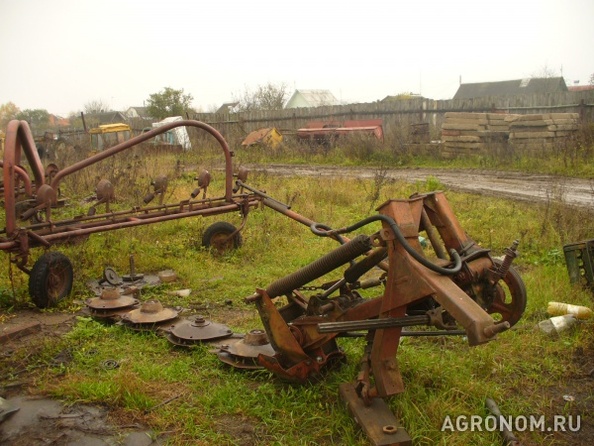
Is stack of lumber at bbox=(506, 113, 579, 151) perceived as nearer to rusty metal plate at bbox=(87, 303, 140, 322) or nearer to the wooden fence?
the wooden fence

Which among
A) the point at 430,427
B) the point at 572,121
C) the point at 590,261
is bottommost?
the point at 430,427

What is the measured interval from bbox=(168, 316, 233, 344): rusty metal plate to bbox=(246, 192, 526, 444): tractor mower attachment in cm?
82

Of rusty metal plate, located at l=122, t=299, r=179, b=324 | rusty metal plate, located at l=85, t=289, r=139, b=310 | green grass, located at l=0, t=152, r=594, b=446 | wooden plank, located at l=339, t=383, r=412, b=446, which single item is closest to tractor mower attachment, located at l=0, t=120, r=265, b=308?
green grass, located at l=0, t=152, r=594, b=446

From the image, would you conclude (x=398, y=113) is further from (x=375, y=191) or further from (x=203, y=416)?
(x=203, y=416)

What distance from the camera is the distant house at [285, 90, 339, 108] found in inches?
1892

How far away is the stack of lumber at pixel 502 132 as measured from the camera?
603 inches

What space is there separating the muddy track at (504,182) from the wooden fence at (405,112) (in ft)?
12.2

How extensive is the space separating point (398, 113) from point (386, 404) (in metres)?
20.2

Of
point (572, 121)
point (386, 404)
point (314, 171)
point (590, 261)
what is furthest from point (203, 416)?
point (572, 121)

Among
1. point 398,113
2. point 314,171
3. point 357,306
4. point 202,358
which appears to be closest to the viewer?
point 357,306

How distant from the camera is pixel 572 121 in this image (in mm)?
15758

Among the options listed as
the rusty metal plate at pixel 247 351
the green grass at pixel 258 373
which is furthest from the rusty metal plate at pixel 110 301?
the rusty metal plate at pixel 247 351

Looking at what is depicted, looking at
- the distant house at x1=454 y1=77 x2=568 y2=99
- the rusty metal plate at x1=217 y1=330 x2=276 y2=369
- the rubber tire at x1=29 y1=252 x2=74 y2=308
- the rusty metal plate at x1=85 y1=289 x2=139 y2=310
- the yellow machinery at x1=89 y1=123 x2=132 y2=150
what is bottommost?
the rusty metal plate at x1=217 y1=330 x2=276 y2=369

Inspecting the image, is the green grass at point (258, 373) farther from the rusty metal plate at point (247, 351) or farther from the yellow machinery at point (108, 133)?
the yellow machinery at point (108, 133)
